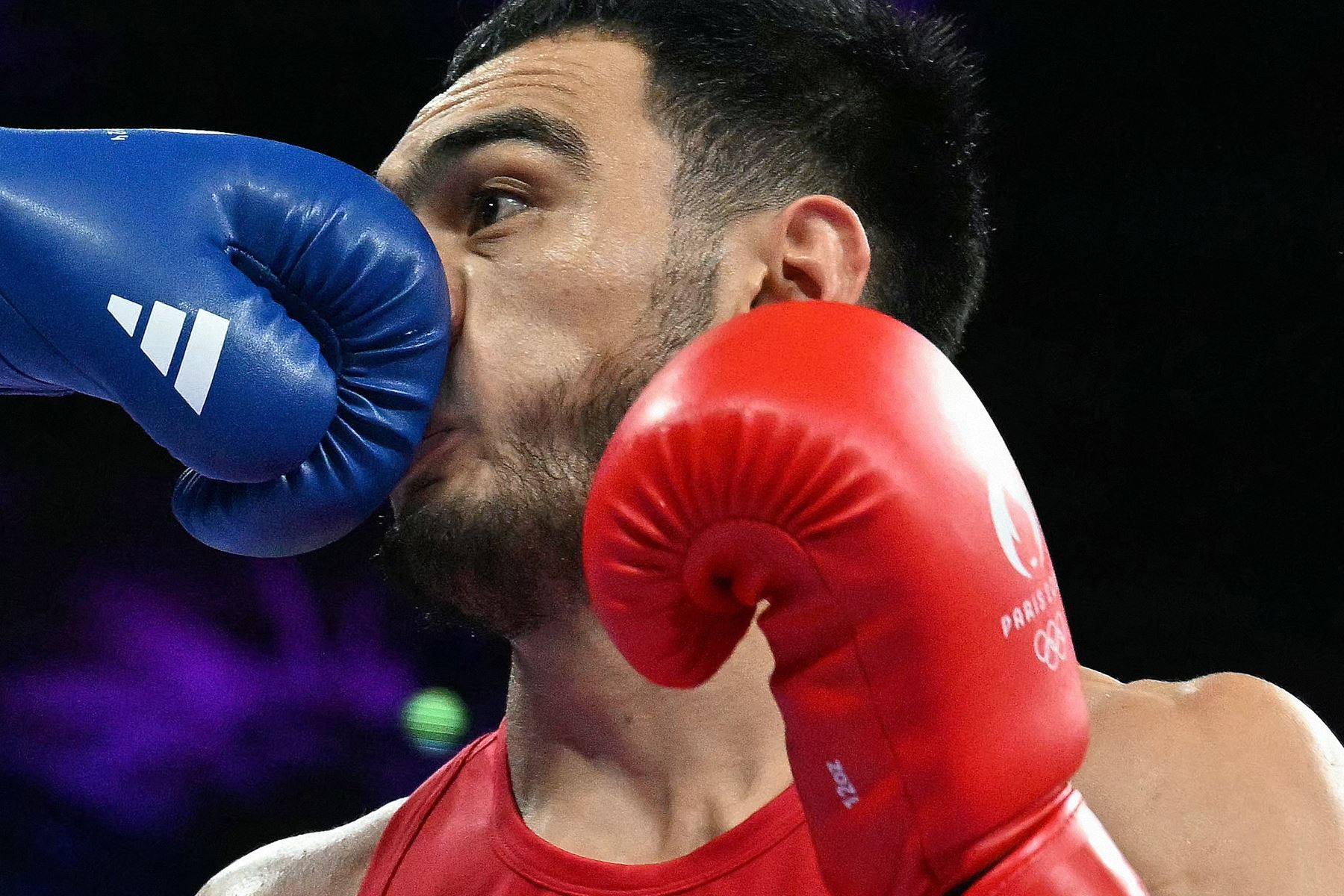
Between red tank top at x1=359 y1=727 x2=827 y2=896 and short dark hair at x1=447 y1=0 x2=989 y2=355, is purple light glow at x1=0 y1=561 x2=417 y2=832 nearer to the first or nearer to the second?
red tank top at x1=359 y1=727 x2=827 y2=896

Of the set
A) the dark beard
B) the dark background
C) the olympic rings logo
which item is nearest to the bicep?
the olympic rings logo

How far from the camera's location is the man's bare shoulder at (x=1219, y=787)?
1.46 m

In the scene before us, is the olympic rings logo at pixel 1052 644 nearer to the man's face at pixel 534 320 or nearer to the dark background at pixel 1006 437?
the man's face at pixel 534 320

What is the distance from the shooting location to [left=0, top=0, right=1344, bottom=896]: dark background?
9.52 feet

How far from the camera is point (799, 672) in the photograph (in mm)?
1060

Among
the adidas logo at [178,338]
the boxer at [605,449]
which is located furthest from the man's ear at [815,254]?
the adidas logo at [178,338]

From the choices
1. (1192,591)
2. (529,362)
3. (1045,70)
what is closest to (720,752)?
(529,362)

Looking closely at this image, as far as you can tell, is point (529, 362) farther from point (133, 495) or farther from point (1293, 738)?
point (133, 495)

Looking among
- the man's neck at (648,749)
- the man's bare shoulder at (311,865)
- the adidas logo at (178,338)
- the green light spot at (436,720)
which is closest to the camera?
the adidas logo at (178,338)

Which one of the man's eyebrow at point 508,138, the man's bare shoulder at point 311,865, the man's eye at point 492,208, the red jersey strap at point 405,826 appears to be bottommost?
the man's bare shoulder at point 311,865

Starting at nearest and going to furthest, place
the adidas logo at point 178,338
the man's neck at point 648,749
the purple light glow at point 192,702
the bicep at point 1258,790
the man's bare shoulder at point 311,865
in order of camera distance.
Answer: the adidas logo at point 178,338 < the bicep at point 1258,790 < the man's neck at point 648,749 < the man's bare shoulder at point 311,865 < the purple light glow at point 192,702

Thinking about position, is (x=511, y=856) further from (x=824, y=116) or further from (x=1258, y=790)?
(x=824, y=116)

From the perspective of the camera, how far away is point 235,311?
137cm

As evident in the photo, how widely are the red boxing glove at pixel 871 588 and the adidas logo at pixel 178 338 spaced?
0.47 metres
